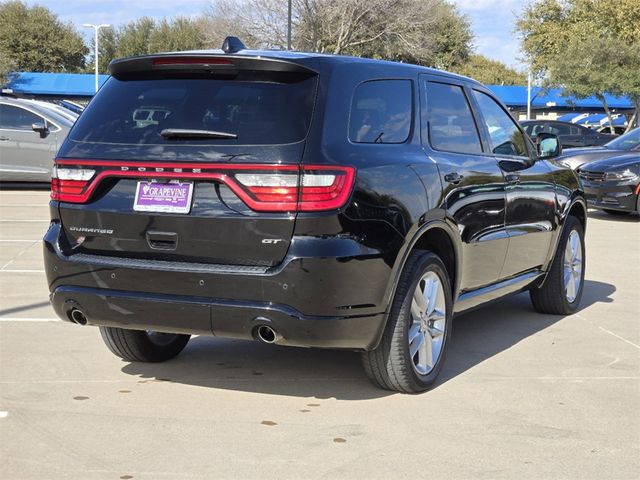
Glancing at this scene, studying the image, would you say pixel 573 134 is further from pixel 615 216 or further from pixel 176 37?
pixel 176 37

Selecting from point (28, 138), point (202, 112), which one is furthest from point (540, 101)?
point (202, 112)

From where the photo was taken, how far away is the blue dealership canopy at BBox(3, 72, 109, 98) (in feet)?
A: 184

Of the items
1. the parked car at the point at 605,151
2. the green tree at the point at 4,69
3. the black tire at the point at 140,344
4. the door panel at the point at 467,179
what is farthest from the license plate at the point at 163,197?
the green tree at the point at 4,69

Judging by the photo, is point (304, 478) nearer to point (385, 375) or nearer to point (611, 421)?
point (385, 375)

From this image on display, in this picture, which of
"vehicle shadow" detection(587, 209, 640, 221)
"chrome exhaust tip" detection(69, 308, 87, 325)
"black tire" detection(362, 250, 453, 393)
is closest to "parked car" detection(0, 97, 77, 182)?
"vehicle shadow" detection(587, 209, 640, 221)

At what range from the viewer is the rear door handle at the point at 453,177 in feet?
19.0

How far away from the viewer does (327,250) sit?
4.75 m

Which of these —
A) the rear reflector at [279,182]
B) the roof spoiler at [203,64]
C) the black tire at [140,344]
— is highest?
the roof spoiler at [203,64]

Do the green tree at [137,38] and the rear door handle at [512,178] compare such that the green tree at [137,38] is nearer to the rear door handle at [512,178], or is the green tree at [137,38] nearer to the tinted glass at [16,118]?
the tinted glass at [16,118]

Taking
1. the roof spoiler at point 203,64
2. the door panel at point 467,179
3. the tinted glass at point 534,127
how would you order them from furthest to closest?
the tinted glass at point 534,127
the door panel at point 467,179
the roof spoiler at point 203,64

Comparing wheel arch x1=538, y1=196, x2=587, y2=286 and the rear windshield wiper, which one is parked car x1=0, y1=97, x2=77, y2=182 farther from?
the rear windshield wiper

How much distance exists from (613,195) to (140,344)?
11483 millimetres

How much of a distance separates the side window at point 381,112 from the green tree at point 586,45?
38.8 metres

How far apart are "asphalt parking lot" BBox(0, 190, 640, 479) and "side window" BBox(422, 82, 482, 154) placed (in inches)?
55.5
